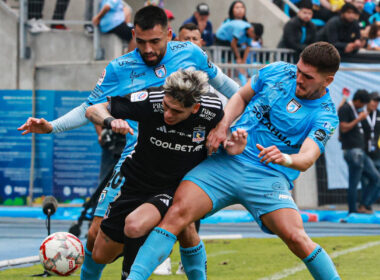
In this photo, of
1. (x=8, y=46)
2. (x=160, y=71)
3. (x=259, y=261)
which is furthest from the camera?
(x=8, y=46)

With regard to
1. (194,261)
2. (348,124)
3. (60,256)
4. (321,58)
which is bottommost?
(348,124)

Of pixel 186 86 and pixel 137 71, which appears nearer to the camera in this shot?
pixel 186 86

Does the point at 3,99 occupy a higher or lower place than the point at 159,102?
lower

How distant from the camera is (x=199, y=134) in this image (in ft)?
21.0

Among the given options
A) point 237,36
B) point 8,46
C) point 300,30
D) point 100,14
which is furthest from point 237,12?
point 8,46

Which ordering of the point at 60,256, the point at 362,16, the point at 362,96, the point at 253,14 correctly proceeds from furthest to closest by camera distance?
the point at 362,16
the point at 253,14
the point at 362,96
the point at 60,256

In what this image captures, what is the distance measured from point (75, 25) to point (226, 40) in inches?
132

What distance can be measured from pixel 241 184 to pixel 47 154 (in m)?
10.1

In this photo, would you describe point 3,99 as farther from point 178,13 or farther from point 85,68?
point 178,13

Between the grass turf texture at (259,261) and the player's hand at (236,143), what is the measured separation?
8.12 ft

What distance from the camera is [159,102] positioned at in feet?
20.6

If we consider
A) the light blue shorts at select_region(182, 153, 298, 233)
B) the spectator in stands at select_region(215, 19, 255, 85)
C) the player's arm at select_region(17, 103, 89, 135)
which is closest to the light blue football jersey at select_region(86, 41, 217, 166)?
the player's arm at select_region(17, 103, 89, 135)

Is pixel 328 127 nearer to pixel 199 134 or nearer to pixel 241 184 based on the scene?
pixel 241 184

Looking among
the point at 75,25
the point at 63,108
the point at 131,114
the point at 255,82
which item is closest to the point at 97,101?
the point at 131,114
